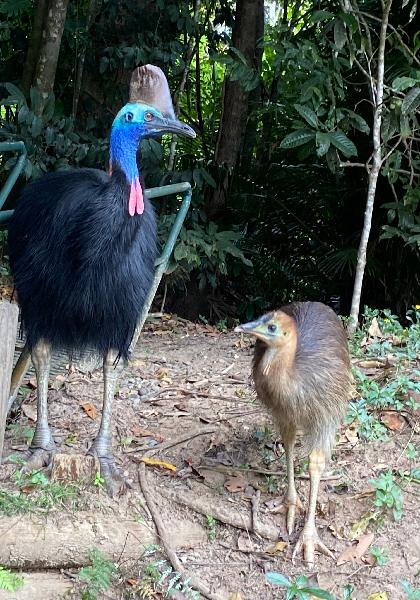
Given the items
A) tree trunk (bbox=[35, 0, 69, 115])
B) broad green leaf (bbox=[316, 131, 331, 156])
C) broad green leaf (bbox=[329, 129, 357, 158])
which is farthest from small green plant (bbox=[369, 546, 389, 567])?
tree trunk (bbox=[35, 0, 69, 115])

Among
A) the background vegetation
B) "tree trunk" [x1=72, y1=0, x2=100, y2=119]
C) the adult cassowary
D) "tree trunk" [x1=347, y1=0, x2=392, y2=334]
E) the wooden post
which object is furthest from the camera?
"tree trunk" [x1=72, y1=0, x2=100, y2=119]

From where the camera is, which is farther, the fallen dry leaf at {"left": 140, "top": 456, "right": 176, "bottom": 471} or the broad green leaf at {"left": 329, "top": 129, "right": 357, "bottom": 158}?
the broad green leaf at {"left": 329, "top": 129, "right": 357, "bottom": 158}

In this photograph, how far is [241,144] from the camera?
7.28 meters

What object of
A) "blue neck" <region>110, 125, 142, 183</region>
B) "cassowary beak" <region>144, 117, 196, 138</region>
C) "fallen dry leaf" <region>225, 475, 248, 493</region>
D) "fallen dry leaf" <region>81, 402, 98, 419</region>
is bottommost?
"fallen dry leaf" <region>225, 475, 248, 493</region>

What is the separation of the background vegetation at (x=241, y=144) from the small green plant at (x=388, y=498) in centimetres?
255

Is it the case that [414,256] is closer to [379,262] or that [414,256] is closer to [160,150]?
[379,262]

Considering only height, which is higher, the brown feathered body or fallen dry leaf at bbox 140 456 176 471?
the brown feathered body

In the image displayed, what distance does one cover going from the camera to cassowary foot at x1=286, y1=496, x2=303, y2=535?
326cm

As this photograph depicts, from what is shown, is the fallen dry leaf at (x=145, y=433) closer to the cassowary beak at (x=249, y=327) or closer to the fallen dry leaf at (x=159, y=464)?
the fallen dry leaf at (x=159, y=464)

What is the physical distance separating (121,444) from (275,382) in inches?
41.2

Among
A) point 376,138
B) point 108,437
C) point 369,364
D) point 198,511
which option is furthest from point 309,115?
point 198,511

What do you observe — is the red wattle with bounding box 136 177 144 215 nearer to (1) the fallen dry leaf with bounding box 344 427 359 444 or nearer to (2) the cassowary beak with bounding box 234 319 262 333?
(2) the cassowary beak with bounding box 234 319 262 333

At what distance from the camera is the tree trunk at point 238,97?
698 centimetres

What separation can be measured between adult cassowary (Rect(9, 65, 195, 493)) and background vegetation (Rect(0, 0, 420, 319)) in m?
2.17
